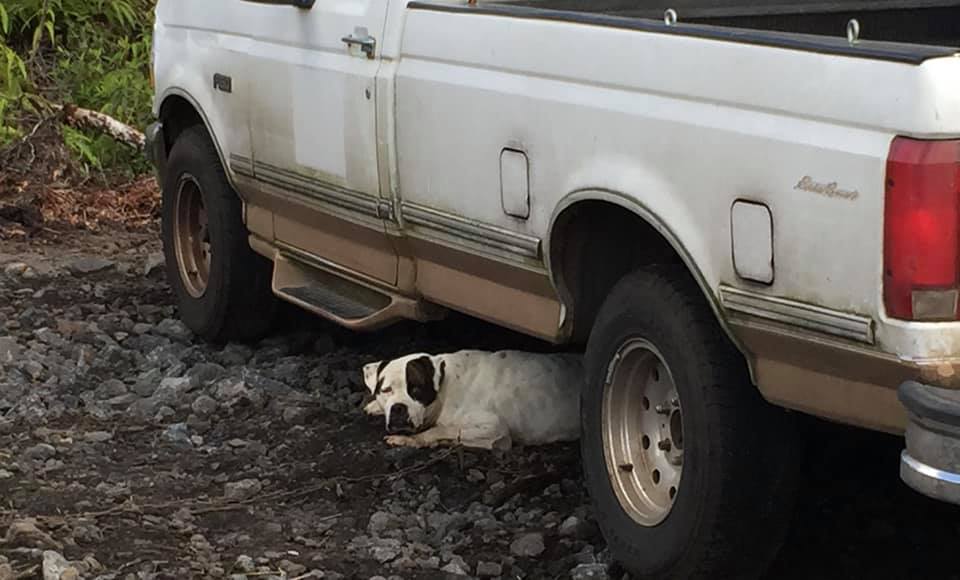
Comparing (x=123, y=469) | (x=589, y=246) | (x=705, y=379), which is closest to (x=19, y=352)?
(x=123, y=469)

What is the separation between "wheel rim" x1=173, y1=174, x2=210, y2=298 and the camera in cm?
747

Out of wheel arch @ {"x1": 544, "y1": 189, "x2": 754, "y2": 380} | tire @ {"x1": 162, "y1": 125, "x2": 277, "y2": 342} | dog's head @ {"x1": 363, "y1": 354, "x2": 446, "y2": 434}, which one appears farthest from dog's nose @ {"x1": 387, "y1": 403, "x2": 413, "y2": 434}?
tire @ {"x1": 162, "y1": 125, "x2": 277, "y2": 342}

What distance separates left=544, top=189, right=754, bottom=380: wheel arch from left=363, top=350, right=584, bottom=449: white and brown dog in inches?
34.7

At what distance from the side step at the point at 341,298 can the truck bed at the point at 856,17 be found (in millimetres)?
1088

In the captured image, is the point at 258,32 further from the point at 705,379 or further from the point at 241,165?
the point at 705,379

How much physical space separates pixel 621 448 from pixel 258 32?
98.1 inches

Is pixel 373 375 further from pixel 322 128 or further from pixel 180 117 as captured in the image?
pixel 180 117

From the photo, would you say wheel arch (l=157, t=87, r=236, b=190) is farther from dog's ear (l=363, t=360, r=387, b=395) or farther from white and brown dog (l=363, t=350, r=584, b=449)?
white and brown dog (l=363, t=350, r=584, b=449)

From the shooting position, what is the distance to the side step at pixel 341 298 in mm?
5902

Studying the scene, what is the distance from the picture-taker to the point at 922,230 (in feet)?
12.2

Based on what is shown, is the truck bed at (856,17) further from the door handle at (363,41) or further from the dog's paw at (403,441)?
the dog's paw at (403,441)

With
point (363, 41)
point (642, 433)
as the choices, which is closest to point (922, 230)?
point (642, 433)

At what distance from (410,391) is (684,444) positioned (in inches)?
67.0

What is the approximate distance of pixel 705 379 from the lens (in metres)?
4.38
